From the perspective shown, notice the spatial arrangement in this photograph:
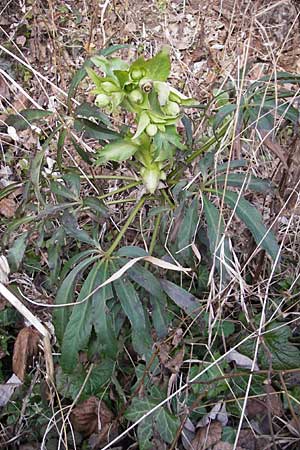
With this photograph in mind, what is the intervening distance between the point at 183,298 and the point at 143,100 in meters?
0.36

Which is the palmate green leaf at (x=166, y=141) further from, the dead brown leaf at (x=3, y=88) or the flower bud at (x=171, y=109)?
the dead brown leaf at (x=3, y=88)

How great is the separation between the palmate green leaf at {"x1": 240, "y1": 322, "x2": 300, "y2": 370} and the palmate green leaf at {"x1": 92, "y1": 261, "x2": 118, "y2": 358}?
0.37m

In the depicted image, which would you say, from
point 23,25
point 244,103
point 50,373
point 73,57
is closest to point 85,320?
point 50,373

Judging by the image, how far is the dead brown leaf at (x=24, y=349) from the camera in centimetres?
122

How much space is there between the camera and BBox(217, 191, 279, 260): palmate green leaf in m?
0.99

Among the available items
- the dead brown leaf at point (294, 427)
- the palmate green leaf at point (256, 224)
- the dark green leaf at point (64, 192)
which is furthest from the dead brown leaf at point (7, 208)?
the dead brown leaf at point (294, 427)

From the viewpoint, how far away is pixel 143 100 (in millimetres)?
941

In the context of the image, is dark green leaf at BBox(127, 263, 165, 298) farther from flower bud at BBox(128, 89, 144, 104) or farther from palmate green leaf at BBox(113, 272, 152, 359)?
flower bud at BBox(128, 89, 144, 104)

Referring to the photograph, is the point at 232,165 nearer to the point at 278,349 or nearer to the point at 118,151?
the point at 118,151

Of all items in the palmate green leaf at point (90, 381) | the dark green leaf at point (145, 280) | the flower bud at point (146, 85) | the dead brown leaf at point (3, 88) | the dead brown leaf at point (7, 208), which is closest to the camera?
the flower bud at point (146, 85)

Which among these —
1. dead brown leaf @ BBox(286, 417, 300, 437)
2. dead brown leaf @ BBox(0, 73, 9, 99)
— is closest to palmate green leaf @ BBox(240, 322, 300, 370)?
dead brown leaf @ BBox(286, 417, 300, 437)

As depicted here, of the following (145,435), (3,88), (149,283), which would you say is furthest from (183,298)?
(3,88)

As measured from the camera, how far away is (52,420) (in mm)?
1211

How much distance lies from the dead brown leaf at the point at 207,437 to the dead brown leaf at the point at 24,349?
369mm
